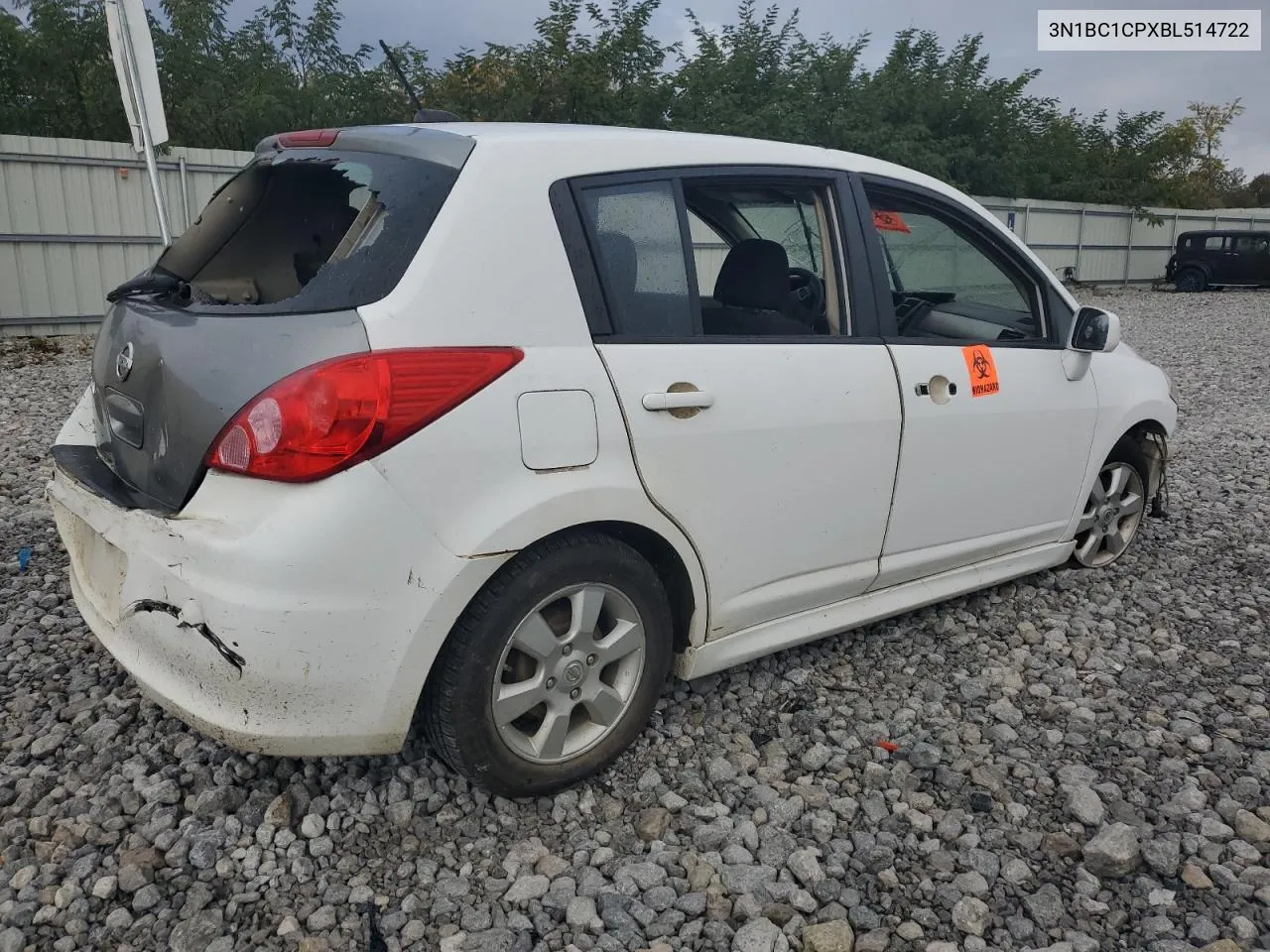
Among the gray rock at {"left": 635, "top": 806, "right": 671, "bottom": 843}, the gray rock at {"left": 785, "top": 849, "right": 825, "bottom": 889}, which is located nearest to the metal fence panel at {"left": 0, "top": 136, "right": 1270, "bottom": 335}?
the gray rock at {"left": 635, "top": 806, "right": 671, "bottom": 843}

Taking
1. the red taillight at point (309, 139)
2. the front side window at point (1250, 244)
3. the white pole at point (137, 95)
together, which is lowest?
the front side window at point (1250, 244)

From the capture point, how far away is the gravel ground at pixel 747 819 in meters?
2.17

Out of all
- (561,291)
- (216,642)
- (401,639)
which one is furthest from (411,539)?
(561,291)

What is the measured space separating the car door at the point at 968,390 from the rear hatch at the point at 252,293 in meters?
1.51

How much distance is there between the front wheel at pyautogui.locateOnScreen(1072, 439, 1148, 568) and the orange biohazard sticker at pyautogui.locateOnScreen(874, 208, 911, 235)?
4.96 ft

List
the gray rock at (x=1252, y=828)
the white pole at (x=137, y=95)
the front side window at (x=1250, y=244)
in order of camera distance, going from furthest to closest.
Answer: the front side window at (x=1250, y=244) < the white pole at (x=137, y=95) < the gray rock at (x=1252, y=828)

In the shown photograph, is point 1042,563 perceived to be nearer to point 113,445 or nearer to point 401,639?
point 401,639

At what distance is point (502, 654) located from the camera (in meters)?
2.34

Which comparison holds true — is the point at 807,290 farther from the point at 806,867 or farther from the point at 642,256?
the point at 806,867

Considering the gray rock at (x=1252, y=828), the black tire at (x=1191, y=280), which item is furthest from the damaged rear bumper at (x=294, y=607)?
the black tire at (x=1191, y=280)

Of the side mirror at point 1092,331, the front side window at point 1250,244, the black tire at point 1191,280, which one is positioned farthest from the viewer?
the black tire at point 1191,280

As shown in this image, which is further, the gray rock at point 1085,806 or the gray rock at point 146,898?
the gray rock at point 1085,806

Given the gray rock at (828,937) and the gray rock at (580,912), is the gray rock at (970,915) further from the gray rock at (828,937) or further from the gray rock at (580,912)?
the gray rock at (580,912)

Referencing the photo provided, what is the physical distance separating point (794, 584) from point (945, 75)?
22.8m
